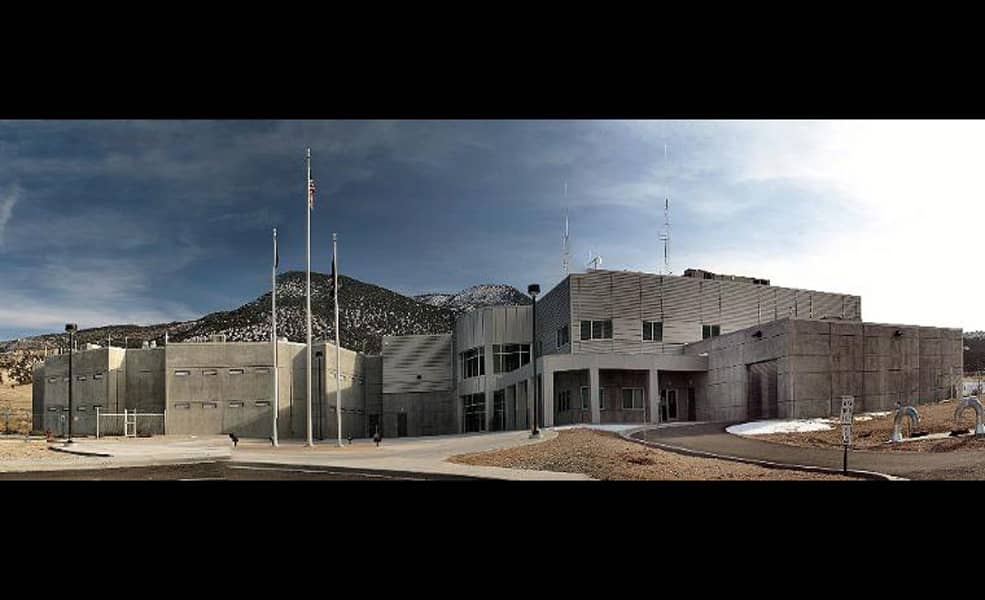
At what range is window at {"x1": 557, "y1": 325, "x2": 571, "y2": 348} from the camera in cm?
4359

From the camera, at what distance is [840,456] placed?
21.6 metres

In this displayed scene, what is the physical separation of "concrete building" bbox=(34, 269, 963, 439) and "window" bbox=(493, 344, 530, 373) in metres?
0.08

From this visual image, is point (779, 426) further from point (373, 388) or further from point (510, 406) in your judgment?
point (373, 388)

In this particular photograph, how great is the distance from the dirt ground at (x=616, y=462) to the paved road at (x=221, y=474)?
340 cm

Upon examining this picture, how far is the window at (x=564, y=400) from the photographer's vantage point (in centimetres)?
4003

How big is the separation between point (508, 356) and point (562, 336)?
5.61 m

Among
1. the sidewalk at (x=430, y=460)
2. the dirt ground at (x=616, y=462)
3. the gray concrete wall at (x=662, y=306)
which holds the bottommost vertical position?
the sidewalk at (x=430, y=460)

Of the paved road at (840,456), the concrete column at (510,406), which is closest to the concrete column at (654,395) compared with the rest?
the paved road at (840,456)

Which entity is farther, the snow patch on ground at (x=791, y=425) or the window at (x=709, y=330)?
the window at (x=709, y=330)

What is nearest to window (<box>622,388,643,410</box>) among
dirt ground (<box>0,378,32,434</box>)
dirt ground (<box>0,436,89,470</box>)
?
dirt ground (<box>0,436,89,470</box>)

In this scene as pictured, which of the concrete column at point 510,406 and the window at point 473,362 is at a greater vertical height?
the window at point 473,362

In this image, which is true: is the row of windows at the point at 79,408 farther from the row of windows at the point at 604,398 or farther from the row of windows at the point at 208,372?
the row of windows at the point at 604,398
